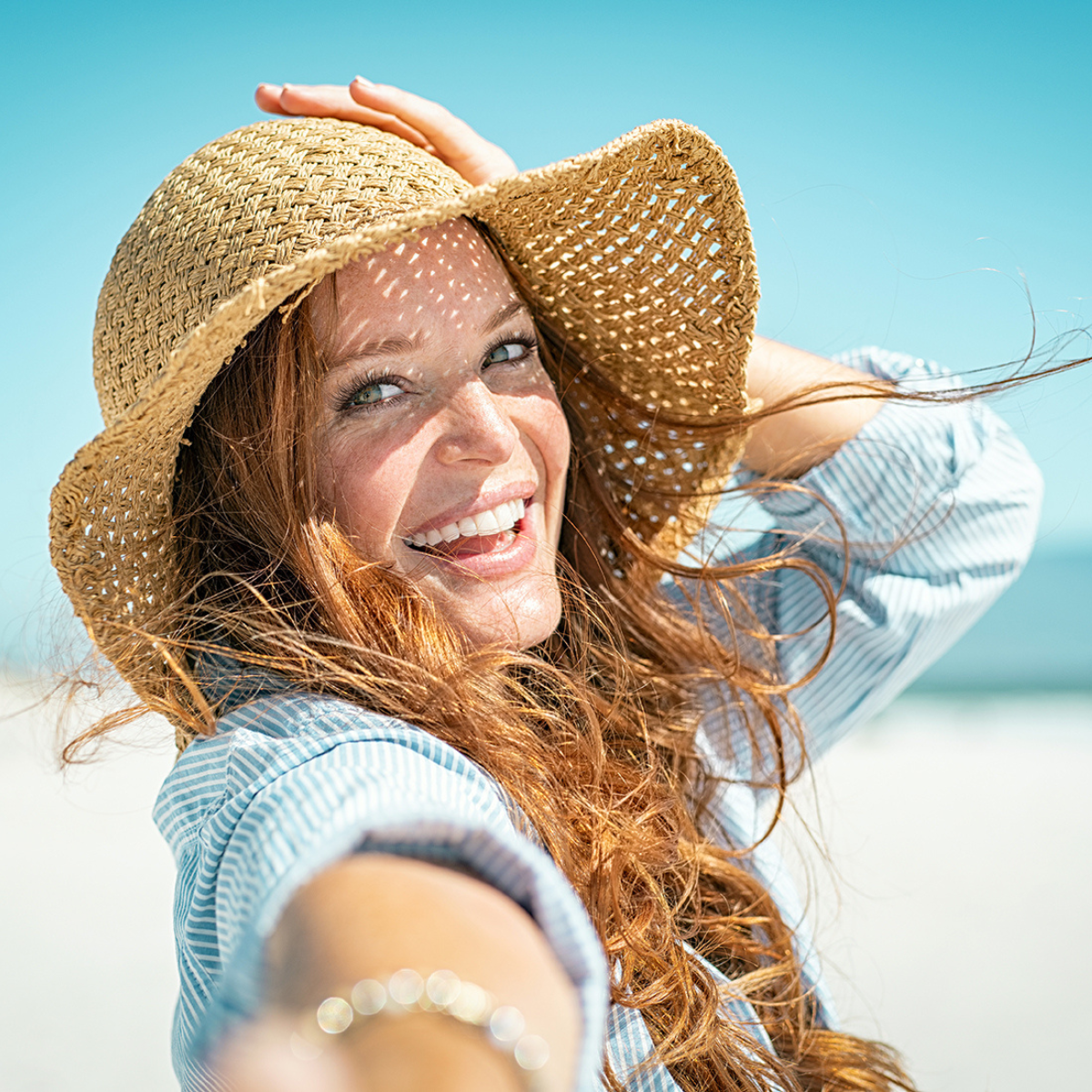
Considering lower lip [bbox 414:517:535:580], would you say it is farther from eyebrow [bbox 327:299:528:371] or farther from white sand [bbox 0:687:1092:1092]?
white sand [bbox 0:687:1092:1092]

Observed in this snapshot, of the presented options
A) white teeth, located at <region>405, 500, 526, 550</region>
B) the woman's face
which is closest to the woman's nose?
the woman's face

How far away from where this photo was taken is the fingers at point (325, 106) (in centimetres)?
168

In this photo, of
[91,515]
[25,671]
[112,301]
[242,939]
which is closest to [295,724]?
[242,939]

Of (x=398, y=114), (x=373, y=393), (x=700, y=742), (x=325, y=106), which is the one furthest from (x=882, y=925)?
(x=325, y=106)

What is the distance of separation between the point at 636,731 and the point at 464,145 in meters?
1.26

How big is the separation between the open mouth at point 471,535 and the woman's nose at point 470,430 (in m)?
0.11

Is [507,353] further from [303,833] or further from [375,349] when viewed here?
[303,833]

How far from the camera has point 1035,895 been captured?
17.6 ft

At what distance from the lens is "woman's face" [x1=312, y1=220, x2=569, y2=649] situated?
4.69ft

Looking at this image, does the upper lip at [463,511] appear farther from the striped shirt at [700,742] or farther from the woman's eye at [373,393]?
the striped shirt at [700,742]

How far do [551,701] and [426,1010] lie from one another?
4.03 feet

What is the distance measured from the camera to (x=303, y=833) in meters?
0.78

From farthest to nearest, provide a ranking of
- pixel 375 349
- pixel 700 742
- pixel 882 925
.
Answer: pixel 882 925 < pixel 700 742 < pixel 375 349

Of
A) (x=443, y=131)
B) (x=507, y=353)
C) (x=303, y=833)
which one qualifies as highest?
(x=443, y=131)
